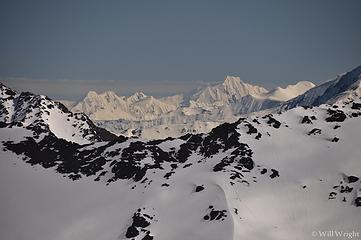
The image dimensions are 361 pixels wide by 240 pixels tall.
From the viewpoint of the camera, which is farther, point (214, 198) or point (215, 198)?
point (214, 198)

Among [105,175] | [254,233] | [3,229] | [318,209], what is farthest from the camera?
[105,175]

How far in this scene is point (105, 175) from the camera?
199 m

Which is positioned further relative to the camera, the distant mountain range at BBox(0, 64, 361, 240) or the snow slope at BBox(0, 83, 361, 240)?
the snow slope at BBox(0, 83, 361, 240)

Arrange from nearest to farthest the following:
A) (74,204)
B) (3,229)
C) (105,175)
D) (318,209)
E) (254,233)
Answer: (254,233), (318,209), (3,229), (74,204), (105,175)

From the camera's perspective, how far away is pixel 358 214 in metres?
149

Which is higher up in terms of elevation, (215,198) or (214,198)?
(215,198)

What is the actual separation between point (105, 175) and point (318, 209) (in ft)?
280

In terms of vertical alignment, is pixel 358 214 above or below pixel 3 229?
above

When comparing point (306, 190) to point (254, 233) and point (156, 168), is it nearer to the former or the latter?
point (254, 233)

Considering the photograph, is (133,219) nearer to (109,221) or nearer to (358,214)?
(109,221)

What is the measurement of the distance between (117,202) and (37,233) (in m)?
28.7

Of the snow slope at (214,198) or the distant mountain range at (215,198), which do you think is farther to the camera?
the snow slope at (214,198)

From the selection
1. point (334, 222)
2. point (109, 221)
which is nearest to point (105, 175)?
point (109, 221)

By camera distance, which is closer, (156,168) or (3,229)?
(3,229)
